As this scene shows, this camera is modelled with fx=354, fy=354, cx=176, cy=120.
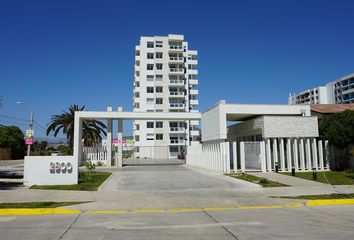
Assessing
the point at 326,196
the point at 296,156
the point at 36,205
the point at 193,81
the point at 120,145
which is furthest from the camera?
the point at 193,81

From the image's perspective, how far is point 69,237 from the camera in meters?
8.30

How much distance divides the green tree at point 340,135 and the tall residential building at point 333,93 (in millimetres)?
78165

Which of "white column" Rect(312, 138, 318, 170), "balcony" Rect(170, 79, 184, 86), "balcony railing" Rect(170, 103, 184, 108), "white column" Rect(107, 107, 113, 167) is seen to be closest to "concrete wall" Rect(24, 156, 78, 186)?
"white column" Rect(312, 138, 318, 170)

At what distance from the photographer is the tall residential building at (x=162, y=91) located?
7919cm

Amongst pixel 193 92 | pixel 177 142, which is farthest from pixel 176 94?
pixel 177 142

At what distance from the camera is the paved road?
8.45m

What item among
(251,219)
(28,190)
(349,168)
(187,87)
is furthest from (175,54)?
(251,219)

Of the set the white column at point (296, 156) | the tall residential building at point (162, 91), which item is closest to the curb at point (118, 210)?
the white column at point (296, 156)

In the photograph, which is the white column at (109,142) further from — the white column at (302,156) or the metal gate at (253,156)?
the white column at (302,156)

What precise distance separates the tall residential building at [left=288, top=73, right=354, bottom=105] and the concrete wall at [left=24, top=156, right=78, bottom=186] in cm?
9383

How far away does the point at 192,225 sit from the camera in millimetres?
9781

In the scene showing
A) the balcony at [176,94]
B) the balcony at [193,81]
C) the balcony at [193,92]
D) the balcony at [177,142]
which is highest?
the balcony at [193,81]

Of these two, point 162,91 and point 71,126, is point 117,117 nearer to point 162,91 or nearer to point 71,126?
point 71,126

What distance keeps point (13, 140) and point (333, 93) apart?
106m
